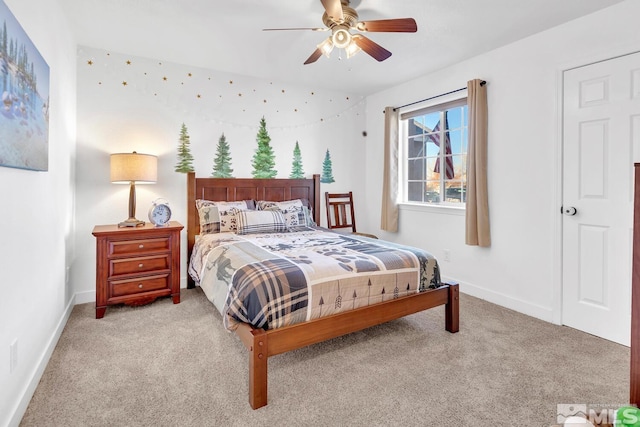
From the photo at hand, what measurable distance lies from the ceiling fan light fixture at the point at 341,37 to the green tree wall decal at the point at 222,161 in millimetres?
1999

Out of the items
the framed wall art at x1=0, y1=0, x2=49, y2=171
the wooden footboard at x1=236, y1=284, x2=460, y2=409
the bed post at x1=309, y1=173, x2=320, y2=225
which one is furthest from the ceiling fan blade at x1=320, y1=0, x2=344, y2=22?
the bed post at x1=309, y1=173, x2=320, y2=225

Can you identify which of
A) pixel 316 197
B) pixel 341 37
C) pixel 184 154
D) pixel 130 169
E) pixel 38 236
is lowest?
pixel 38 236

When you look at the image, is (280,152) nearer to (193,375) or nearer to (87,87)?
(87,87)

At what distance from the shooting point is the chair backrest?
4613mm

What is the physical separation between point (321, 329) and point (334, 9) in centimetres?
198

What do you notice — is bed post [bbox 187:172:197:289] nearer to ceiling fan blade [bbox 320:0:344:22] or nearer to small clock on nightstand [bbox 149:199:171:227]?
small clock on nightstand [bbox 149:199:171:227]

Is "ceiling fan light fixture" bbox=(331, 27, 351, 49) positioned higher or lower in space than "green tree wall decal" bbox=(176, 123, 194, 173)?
higher

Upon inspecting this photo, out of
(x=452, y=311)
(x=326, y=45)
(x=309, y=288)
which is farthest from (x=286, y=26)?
(x=452, y=311)

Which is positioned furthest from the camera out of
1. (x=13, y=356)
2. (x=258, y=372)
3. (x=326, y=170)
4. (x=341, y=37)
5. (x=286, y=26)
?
(x=326, y=170)

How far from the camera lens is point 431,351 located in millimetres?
2328

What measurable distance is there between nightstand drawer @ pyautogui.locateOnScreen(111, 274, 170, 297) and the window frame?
9.60ft

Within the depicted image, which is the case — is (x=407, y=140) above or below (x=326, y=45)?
below

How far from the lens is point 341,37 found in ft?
7.79

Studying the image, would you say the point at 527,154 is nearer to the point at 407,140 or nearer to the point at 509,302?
the point at 509,302
